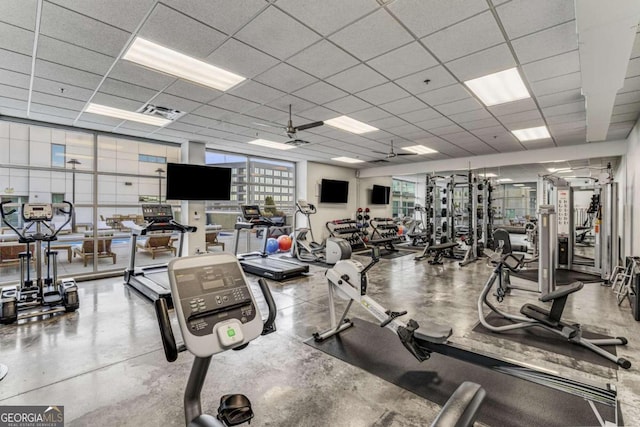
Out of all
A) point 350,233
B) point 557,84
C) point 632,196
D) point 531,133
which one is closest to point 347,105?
point 557,84

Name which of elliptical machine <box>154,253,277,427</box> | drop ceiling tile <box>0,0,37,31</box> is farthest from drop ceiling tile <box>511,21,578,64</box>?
drop ceiling tile <box>0,0,37,31</box>

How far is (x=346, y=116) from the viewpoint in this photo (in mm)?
5438

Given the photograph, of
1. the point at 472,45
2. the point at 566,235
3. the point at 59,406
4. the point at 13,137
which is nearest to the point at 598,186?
the point at 566,235

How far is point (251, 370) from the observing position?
2729 mm

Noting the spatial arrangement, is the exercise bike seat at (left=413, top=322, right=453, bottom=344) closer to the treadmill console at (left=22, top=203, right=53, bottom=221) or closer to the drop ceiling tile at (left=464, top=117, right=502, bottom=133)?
the drop ceiling tile at (left=464, top=117, right=502, bottom=133)

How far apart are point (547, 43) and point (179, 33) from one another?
11.8ft

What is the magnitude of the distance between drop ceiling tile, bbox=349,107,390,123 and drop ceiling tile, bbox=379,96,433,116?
14 centimetres

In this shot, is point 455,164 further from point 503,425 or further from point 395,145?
point 503,425

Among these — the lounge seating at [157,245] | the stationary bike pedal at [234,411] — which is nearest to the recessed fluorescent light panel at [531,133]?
the stationary bike pedal at [234,411]

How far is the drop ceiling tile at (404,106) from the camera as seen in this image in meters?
4.62

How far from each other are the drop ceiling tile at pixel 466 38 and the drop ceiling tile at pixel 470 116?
7.13 ft

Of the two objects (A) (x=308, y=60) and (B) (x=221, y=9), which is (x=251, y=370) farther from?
(A) (x=308, y=60)

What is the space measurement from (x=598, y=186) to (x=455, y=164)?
381cm

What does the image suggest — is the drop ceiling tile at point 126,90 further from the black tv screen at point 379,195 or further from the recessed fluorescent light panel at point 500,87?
the black tv screen at point 379,195
